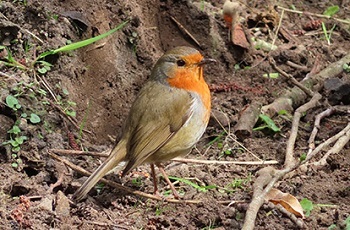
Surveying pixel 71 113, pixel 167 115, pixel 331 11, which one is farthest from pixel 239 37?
pixel 71 113

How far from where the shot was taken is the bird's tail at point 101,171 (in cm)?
387

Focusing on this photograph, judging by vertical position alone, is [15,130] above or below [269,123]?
above

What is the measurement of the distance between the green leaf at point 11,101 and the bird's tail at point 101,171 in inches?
27.5

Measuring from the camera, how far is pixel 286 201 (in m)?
3.96

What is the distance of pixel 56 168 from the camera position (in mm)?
4164

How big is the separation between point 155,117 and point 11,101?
35.5 inches

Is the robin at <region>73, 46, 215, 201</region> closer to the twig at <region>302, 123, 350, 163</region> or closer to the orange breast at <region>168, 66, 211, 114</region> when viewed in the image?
the orange breast at <region>168, 66, 211, 114</region>

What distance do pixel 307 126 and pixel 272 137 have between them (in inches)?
11.7

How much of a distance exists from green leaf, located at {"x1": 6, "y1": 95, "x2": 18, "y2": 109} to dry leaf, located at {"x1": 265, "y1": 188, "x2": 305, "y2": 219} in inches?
65.0

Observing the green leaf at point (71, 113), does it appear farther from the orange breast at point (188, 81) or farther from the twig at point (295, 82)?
the twig at point (295, 82)

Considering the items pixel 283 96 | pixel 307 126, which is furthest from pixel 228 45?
pixel 307 126

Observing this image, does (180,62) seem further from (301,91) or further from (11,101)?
(301,91)

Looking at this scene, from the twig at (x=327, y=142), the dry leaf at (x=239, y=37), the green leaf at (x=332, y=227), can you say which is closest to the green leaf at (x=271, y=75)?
the dry leaf at (x=239, y=37)

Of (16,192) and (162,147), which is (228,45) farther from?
(16,192)
